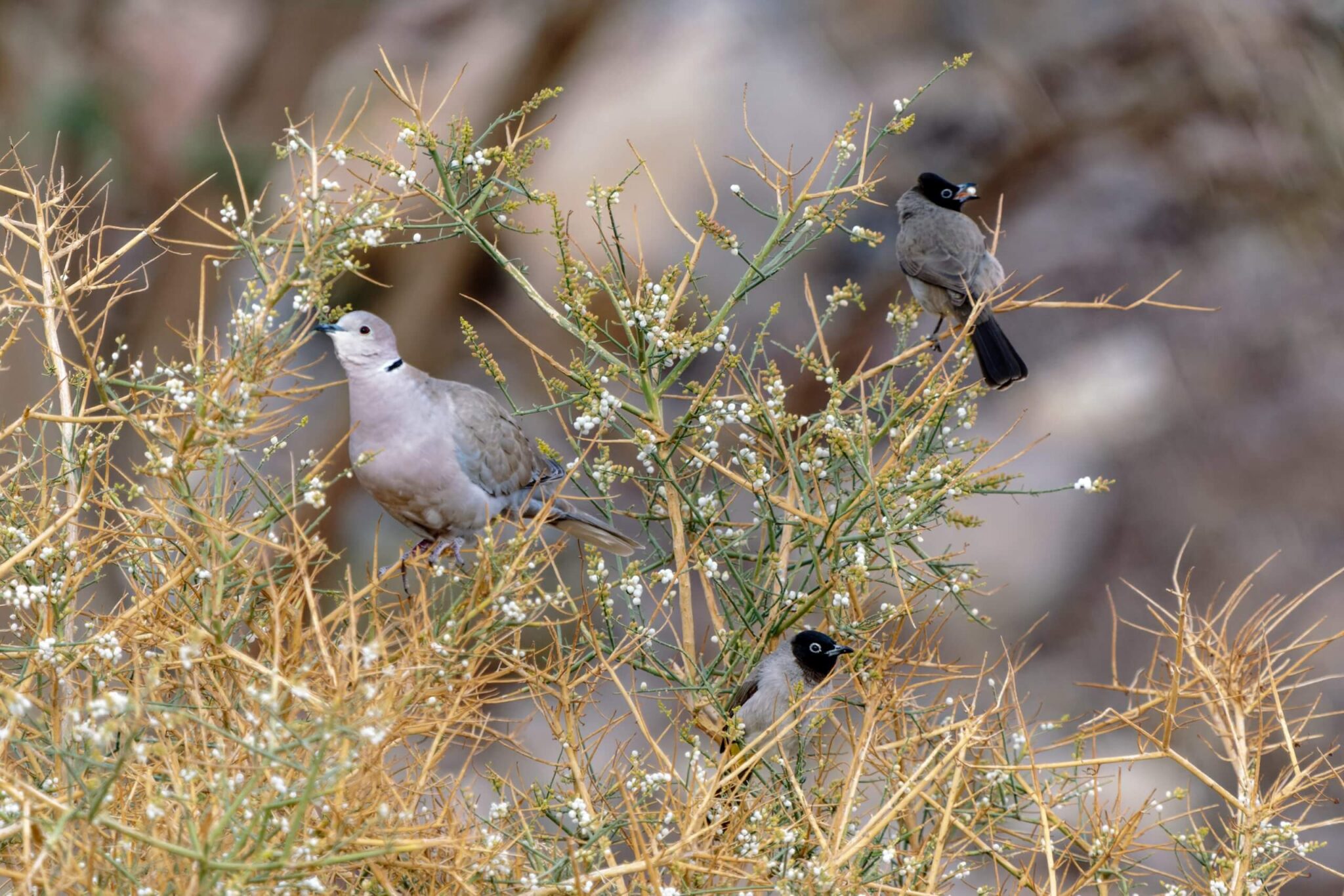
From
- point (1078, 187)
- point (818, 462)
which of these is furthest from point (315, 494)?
point (1078, 187)

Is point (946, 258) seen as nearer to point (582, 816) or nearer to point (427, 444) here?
point (427, 444)

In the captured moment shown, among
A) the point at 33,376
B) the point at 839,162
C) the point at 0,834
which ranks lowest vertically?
the point at 33,376

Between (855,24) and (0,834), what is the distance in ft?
20.6

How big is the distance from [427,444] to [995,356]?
1466 millimetres

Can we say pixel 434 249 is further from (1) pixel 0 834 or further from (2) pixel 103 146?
(1) pixel 0 834

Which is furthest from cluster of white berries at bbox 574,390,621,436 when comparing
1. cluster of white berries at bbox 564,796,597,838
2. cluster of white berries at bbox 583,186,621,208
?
cluster of white berries at bbox 564,796,597,838

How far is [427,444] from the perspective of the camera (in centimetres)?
268

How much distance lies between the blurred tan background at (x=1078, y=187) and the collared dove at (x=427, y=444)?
3843 mm

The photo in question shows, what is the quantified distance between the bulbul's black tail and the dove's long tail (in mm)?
966

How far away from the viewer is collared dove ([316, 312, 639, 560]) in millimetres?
2631

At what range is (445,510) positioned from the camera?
2.73m

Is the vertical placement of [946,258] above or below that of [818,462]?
below

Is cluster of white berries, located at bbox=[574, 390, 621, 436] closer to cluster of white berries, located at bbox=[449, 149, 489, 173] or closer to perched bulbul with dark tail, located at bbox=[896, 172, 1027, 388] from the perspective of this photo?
cluster of white berries, located at bbox=[449, 149, 489, 173]

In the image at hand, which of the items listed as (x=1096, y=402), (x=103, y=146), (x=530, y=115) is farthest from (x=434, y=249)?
(x=1096, y=402)
